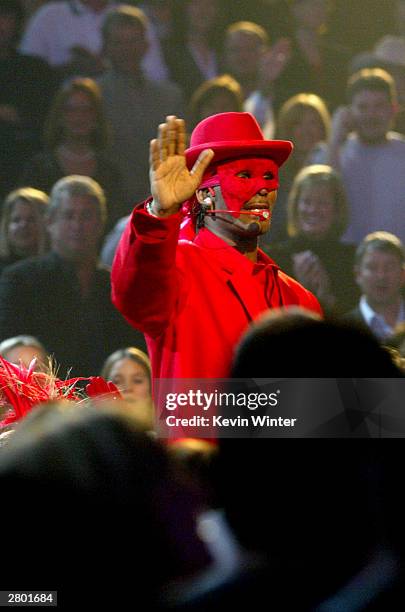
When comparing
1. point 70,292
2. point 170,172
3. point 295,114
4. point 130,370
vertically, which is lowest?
point 130,370

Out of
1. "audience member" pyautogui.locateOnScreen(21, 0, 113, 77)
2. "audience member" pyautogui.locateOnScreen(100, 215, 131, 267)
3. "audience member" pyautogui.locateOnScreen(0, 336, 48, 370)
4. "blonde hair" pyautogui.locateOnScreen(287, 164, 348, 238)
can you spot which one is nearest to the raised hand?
"audience member" pyautogui.locateOnScreen(0, 336, 48, 370)

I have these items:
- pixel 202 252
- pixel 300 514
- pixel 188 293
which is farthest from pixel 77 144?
pixel 300 514

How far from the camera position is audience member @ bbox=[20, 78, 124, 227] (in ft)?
19.7

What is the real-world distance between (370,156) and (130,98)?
1239 millimetres

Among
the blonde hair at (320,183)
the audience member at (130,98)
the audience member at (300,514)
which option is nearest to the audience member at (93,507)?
the audience member at (300,514)

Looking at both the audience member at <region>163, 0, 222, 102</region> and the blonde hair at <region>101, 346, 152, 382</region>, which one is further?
the audience member at <region>163, 0, 222, 102</region>

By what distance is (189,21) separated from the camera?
21.9 feet

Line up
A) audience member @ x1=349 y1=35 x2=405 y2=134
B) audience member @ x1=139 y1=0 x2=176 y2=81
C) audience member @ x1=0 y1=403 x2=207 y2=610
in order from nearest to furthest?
audience member @ x1=0 y1=403 x2=207 y2=610 < audience member @ x1=139 y1=0 x2=176 y2=81 < audience member @ x1=349 y1=35 x2=405 y2=134

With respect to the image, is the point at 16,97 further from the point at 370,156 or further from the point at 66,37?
the point at 370,156

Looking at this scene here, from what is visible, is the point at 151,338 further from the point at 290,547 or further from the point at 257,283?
the point at 290,547

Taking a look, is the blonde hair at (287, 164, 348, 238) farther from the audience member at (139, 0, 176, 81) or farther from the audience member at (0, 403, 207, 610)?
the audience member at (0, 403, 207, 610)

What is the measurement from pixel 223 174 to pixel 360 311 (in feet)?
9.32

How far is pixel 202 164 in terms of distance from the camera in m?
2.79

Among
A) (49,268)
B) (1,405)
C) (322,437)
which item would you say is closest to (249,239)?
(1,405)
